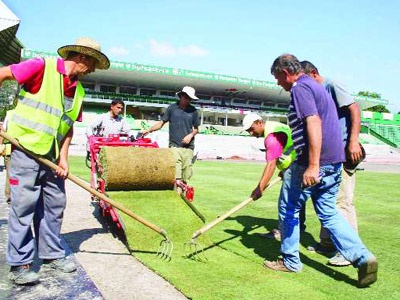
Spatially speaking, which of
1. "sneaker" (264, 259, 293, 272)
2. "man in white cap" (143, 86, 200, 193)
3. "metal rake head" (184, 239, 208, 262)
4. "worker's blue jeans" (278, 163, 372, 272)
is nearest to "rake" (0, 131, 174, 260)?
"metal rake head" (184, 239, 208, 262)

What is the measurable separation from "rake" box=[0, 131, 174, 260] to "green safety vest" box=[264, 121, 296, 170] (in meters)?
1.43

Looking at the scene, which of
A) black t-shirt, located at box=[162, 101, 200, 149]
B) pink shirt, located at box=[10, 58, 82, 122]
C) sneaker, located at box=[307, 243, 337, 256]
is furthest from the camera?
black t-shirt, located at box=[162, 101, 200, 149]

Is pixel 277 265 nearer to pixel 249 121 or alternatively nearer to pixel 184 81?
pixel 249 121

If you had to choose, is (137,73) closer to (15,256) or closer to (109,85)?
(109,85)

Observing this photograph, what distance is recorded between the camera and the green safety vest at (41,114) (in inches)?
139

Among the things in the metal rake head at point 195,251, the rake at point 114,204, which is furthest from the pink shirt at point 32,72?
the metal rake head at point 195,251

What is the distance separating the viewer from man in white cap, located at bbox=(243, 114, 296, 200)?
13.8 ft

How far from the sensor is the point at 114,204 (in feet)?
14.0

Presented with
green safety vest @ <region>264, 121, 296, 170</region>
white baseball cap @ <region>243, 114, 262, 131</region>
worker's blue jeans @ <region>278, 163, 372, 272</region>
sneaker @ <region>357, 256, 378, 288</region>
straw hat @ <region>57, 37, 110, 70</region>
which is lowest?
sneaker @ <region>357, 256, 378, 288</region>

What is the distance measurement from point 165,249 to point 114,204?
2.50 ft

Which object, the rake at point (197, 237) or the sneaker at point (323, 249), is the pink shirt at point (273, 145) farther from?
the sneaker at point (323, 249)

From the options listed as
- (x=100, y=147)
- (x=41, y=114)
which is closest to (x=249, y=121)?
(x=41, y=114)

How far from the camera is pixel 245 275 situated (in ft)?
12.7

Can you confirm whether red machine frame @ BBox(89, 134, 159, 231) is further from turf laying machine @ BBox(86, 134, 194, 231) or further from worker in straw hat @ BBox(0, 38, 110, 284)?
worker in straw hat @ BBox(0, 38, 110, 284)
